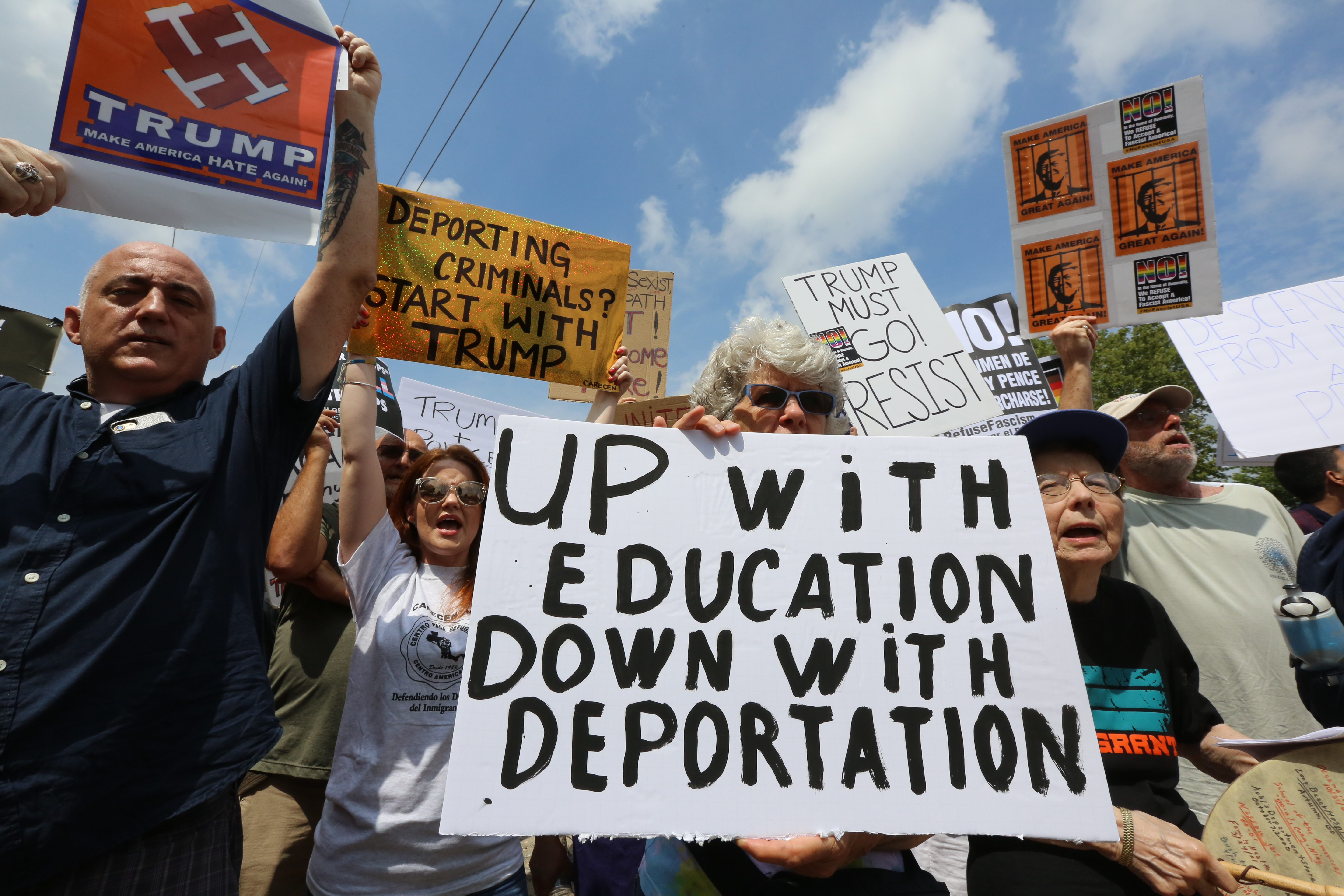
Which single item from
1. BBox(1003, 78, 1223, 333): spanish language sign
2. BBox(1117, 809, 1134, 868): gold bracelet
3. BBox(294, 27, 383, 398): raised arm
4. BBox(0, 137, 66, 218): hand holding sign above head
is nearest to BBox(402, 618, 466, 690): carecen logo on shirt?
BBox(294, 27, 383, 398): raised arm

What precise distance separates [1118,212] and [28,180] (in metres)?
4.27

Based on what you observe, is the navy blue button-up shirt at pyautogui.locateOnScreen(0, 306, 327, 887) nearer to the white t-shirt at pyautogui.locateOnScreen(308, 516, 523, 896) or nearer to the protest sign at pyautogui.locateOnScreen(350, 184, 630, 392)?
the white t-shirt at pyautogui.locateOnScreen(308, 516, 523, 896)

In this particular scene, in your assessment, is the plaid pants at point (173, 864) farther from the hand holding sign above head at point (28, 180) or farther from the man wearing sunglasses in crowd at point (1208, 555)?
the man wearing sunglasses in crowd at point (1208, 555)

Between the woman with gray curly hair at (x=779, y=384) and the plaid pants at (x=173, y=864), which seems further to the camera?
the woman with gray curly hair at (x=779, y=384)

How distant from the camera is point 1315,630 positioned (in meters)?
1.80

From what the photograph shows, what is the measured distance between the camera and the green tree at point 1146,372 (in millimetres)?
23688

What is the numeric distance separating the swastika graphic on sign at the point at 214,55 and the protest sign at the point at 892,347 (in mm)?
3128

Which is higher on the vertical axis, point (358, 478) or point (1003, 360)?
point (1003, 360)

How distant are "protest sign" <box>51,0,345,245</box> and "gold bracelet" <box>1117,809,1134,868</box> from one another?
8.86 feet

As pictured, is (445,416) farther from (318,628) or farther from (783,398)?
(783,398)

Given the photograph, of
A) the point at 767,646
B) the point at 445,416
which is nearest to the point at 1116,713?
the point at 767,646

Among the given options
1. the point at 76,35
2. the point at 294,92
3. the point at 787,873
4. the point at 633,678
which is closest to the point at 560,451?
the point at 633,678

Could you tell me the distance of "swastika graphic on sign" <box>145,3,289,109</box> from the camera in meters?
1.95

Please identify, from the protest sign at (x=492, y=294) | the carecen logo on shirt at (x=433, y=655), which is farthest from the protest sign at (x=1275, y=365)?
the carecen logo on shirt at (x=433, y=655)
